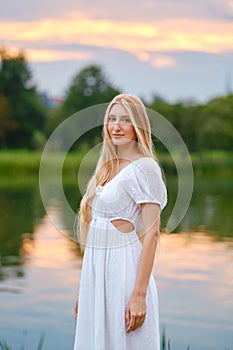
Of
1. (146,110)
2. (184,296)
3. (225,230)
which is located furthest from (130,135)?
(225,230)

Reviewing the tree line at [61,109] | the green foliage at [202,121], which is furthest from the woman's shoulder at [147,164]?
the tree line at [61,109]

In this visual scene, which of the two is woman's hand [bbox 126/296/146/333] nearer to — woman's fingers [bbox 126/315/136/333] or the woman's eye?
woman's fingers [bbox 126/315/136/333]

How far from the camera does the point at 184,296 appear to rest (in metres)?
12.9

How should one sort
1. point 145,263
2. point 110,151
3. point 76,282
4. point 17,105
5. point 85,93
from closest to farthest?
point 145,263
point 110,151
point 76,282
point 85,93
point 17,105

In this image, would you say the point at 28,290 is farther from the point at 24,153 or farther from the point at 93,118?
the point at 24,153

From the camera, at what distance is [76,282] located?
14711 mm

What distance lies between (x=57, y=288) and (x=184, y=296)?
2007 mm

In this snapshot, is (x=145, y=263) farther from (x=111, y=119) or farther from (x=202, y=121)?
(x=202, y=121)

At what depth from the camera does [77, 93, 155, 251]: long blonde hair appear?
10.9 feet

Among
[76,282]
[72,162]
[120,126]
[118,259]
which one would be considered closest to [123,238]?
[118,259]

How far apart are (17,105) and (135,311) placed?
200 ft

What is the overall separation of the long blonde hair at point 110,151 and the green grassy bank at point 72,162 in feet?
138

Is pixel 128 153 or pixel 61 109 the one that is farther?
pixel 61 109

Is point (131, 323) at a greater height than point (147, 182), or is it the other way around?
point (147, 182)
